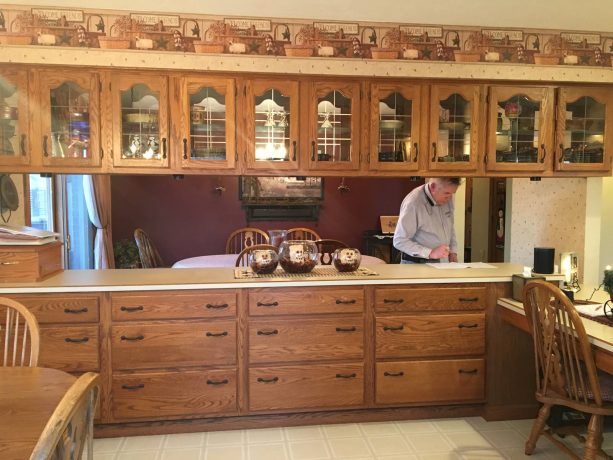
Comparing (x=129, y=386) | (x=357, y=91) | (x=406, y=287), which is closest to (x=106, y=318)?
(x=129, y=386)

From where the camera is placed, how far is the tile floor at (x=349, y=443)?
96.9 inches

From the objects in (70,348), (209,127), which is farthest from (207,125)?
(70,348)

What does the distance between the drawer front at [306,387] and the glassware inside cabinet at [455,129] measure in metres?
1.41

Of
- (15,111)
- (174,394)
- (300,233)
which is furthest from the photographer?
(300,233)

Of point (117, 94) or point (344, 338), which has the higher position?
point (117, 94)

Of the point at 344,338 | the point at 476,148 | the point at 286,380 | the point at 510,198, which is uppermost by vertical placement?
the point at 476,148

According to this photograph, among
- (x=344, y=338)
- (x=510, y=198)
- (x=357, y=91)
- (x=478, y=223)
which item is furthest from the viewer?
(x=478, y=223)

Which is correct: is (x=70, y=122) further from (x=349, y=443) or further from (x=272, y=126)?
(x=349, y=443)

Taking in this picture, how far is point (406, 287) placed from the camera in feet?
9.11

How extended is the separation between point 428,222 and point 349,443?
1.51m

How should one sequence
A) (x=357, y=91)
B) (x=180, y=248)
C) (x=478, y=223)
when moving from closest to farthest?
(x=357, y=91), (x=180, y=248), (x=478, y=223)

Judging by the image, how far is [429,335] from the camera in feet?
9.20

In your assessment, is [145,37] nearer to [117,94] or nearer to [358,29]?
[117,94]

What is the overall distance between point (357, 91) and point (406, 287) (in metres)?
1.21
